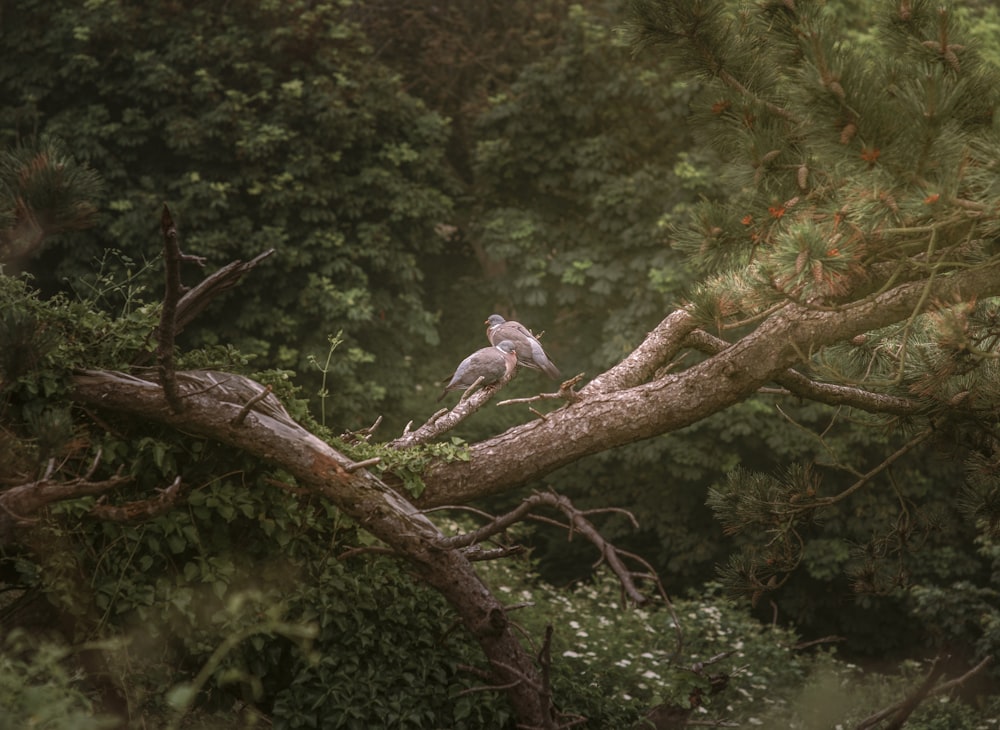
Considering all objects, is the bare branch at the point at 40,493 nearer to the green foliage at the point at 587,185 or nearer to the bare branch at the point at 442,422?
the bare branch at the point at 442,422

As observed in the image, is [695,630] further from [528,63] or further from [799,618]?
[528,63]

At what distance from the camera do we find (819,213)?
410cm

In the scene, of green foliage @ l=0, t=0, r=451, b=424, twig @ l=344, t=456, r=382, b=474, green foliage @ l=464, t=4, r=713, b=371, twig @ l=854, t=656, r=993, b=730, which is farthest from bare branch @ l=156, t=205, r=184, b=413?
green foliage @ l=464, t=4, r=713, b=371

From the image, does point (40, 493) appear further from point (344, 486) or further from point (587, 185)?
point (587, 185)

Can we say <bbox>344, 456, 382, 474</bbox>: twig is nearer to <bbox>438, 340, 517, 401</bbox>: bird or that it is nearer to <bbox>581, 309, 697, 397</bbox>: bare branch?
<bbox>438, 340, 517, 401</bbox>: bird

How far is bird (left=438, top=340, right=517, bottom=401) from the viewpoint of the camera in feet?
18.6

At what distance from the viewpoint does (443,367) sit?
12289mm

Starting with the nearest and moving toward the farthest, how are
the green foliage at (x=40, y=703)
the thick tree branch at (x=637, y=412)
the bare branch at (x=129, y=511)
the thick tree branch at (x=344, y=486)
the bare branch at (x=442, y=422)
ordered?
1. the green foliage at (x=40, y=703)
2. the bare branch at (x=129, y=511)
3. the thick tree branch at (x=344, y=486)
4. the thick tree branch at (x=637, y=412)
5. the bare branch at (x=442, y=422)

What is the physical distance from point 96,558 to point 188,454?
614 mm

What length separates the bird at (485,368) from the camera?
18.6 ft

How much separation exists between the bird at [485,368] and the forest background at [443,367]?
25.2 inches

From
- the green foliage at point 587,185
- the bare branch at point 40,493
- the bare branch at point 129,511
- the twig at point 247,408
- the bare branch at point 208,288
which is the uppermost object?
the bare branch at point 208,288

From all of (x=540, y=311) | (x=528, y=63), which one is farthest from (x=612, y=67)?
(x=540, y=311)

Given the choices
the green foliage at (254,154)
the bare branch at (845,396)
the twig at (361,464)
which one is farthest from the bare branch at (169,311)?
the green foliage at (254,154)
